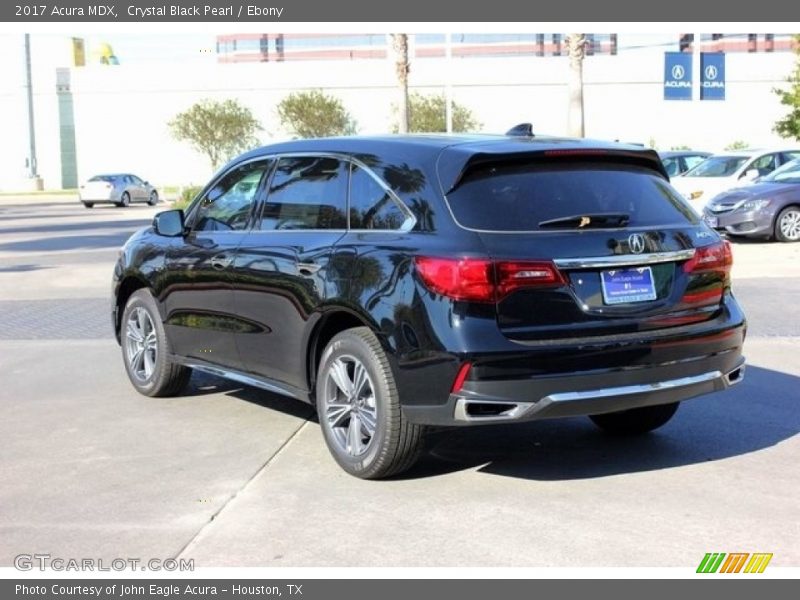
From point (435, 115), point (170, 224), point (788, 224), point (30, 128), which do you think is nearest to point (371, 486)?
point (170, 224)

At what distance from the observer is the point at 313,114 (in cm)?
6044

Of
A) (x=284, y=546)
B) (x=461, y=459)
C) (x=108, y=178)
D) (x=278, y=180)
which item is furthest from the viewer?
(x=108, y=178)

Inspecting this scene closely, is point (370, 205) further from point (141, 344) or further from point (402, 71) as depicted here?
point (402, 71)

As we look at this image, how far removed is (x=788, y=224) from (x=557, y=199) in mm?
15050

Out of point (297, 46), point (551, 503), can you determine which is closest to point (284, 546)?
point (551, 503)

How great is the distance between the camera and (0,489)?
574 centimetres

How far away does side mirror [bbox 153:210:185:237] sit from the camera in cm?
745

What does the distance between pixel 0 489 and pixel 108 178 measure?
136 feet

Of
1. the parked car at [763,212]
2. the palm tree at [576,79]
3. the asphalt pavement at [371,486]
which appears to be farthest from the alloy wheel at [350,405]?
the palm tree at [576,79]

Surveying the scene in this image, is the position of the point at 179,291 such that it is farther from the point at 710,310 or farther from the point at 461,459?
the point at 710,310

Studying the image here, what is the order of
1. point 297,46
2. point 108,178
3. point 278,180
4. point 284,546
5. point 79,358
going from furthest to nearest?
point 297,46, point 108,178, point 79,358, point 278,180, point 284,546

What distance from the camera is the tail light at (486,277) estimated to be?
5.03m

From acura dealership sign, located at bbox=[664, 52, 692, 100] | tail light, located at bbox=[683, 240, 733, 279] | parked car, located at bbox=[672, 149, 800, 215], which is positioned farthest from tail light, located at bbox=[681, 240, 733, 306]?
acura dealership sign, located at bbox=[664, 52, 692, 100]

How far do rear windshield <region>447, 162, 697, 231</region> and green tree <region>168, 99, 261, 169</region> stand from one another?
58286 millimetres
